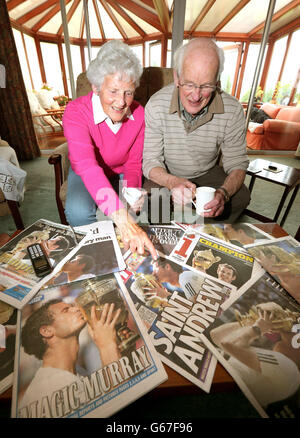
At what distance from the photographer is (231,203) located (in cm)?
136

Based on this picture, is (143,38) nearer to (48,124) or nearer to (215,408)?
(48,124)

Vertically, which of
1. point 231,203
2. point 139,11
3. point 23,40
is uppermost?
point 139,11

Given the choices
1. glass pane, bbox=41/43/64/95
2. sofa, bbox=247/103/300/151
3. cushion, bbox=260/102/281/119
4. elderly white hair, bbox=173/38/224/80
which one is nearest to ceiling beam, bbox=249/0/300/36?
sofa, bbox=247/103/300/151

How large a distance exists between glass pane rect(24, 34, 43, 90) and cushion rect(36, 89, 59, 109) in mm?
146

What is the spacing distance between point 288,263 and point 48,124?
4.18 metres

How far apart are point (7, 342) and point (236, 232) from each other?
0.92 m

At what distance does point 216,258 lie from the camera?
85cm

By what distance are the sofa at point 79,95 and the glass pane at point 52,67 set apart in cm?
337

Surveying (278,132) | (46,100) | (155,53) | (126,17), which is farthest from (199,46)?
(46,100)

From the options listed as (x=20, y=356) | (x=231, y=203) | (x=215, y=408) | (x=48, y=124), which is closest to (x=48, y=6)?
(x=48, y=124)

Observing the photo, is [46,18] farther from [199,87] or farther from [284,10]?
[199,87]

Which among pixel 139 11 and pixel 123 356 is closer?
pixel 123 356

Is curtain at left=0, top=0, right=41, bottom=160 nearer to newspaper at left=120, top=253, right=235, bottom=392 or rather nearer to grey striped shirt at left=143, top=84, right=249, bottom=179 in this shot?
grey striped shirt at left=143, top=84, right=249, bottom=179

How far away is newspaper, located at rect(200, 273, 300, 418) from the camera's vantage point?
1.55 feet
